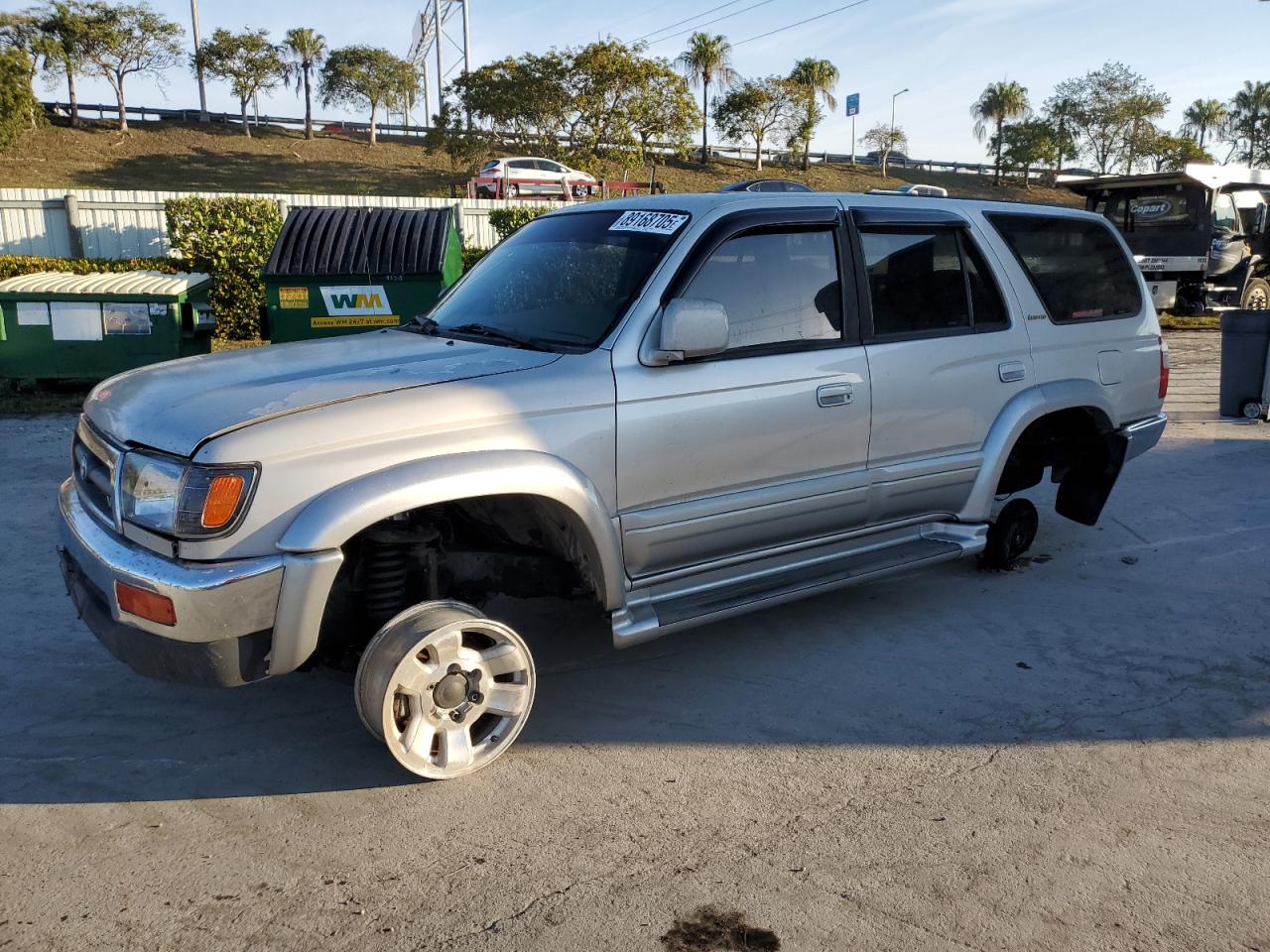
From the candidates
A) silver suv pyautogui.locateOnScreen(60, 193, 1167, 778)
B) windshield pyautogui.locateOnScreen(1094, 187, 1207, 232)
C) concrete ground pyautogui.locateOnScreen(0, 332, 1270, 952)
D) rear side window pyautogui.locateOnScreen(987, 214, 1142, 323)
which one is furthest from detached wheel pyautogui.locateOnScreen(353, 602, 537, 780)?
windshield pyautogui.locateOnScreen(1094, 187, 1207, 232)

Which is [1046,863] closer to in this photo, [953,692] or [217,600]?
[953,692]

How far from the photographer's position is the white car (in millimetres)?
30328

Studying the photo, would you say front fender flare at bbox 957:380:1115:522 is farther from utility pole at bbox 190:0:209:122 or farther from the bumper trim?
utility pole at bbox 190:0:209:122

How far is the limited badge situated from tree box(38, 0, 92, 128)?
140 ft

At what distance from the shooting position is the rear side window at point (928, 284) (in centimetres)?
439

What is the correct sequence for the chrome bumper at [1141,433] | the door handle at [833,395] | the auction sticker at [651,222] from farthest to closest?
the chrome bumper at [1141,433]
the door handle at [833,395]
the auction sticker at [651,222]

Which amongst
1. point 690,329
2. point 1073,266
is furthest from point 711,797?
point 1073,266

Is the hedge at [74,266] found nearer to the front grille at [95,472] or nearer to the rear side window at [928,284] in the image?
the front grille at [95,472]

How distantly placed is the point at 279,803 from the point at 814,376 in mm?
2520

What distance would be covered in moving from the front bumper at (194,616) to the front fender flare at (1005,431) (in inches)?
127

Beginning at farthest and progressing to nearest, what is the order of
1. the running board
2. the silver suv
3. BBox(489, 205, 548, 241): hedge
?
BBox(489, 205, 548, 241): hedge → the running board → the silver suv

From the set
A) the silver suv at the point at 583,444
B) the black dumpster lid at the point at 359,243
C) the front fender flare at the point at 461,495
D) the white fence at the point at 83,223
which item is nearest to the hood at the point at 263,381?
the silver suv at the point at 583,444

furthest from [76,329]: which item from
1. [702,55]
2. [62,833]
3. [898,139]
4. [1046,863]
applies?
[898,139]

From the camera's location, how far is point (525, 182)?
103ft
